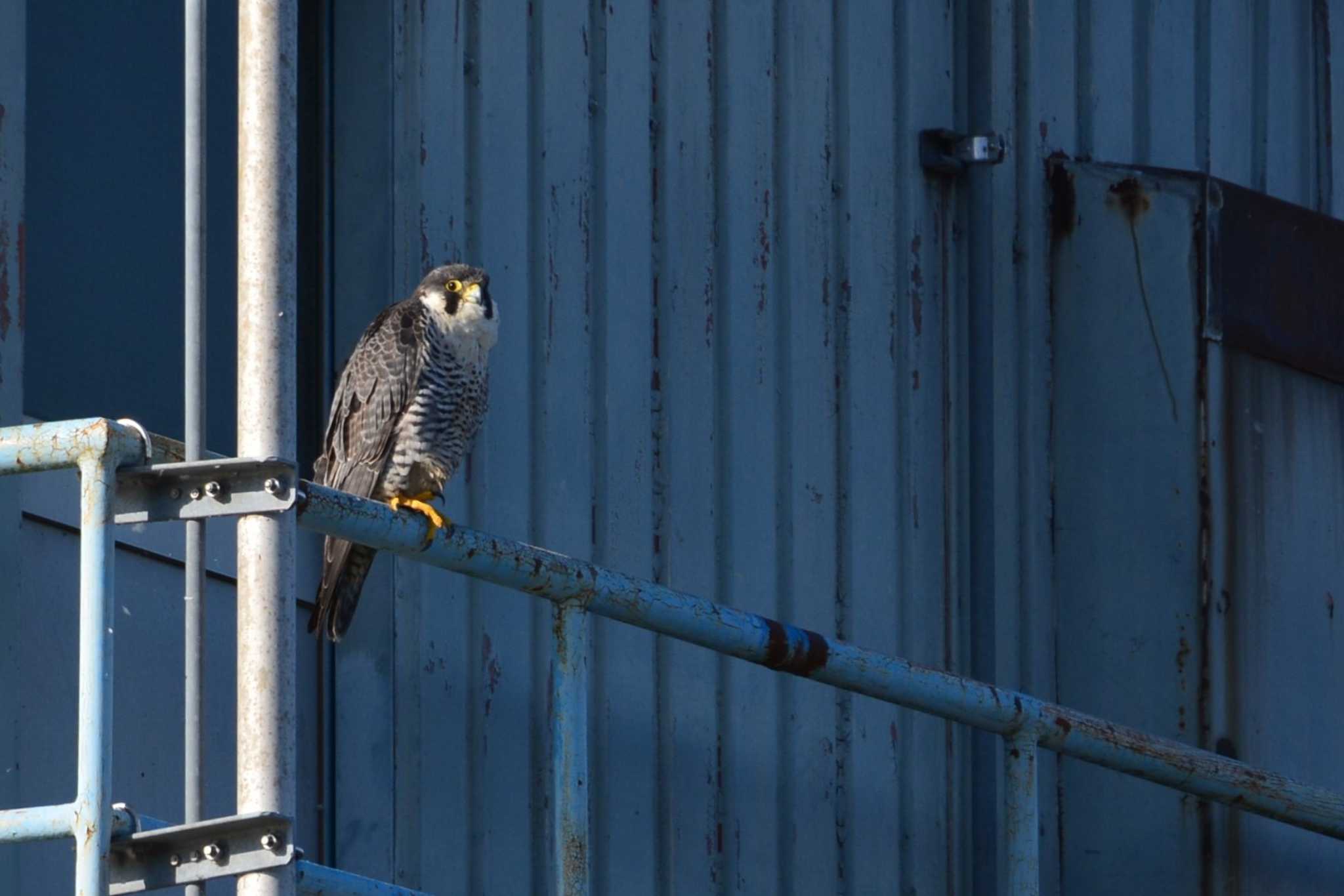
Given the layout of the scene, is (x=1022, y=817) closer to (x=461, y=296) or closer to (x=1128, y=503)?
(x=461, y=296)

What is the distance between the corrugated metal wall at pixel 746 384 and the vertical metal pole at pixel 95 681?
196cm

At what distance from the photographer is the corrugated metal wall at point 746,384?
476 centimetres

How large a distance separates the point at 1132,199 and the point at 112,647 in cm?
372

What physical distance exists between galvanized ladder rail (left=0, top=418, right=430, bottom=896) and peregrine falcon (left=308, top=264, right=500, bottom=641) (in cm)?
160

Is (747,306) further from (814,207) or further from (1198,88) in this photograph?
(1198,88)

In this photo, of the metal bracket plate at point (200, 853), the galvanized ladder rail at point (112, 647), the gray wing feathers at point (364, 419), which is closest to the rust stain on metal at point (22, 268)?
the gray wing feathers at point (364, 419)

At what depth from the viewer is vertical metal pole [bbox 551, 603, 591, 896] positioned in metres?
3.26

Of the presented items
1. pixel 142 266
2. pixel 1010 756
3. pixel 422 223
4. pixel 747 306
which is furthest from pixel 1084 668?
pixel 142 266

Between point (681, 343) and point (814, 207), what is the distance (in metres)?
0.61

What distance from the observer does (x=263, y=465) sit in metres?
2.73

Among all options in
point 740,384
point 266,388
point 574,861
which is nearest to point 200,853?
point 266,388

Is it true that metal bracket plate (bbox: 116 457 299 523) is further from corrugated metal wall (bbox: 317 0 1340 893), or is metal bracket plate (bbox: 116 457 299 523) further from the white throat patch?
corrugated metal wall (bbox: 317 0 1340 893)

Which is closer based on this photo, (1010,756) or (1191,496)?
A: (1010,756)

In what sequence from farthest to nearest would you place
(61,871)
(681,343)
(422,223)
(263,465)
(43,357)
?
(681,343) < (422,223) < (43,357) < (61,871) < (263,465)
